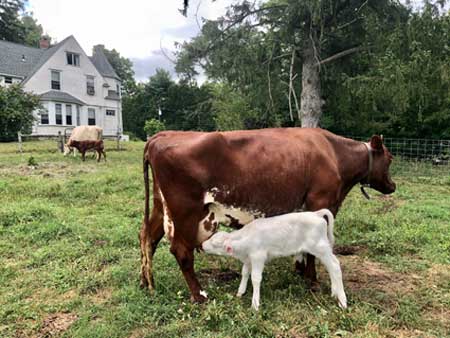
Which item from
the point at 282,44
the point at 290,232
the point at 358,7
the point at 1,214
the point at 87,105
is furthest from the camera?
the point at 87,105

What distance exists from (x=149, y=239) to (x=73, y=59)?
27445 millimetres

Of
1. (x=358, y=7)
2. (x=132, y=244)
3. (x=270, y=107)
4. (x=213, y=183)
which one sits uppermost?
(x=358, y=7)

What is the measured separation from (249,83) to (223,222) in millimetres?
9317

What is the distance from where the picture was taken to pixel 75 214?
19.2 ft

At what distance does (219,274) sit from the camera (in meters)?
3.71

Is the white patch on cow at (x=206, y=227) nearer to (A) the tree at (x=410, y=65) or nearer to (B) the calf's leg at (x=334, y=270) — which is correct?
(B) the calf's leg at (x=334, y=270)

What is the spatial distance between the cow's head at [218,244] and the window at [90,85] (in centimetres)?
2800

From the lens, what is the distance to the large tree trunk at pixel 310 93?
11.7m

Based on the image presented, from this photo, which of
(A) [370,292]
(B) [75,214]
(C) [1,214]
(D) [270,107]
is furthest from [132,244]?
(D) [270,107]

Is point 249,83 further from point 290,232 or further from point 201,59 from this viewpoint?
point 290,232

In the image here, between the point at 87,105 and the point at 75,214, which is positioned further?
the point at 87,105

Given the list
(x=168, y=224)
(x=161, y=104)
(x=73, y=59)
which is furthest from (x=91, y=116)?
(x=168, y=224)

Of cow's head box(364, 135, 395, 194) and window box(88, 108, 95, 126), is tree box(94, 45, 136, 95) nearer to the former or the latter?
window box(88, 108, 95, 126)

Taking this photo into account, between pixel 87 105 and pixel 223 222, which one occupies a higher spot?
pixel 87 105
